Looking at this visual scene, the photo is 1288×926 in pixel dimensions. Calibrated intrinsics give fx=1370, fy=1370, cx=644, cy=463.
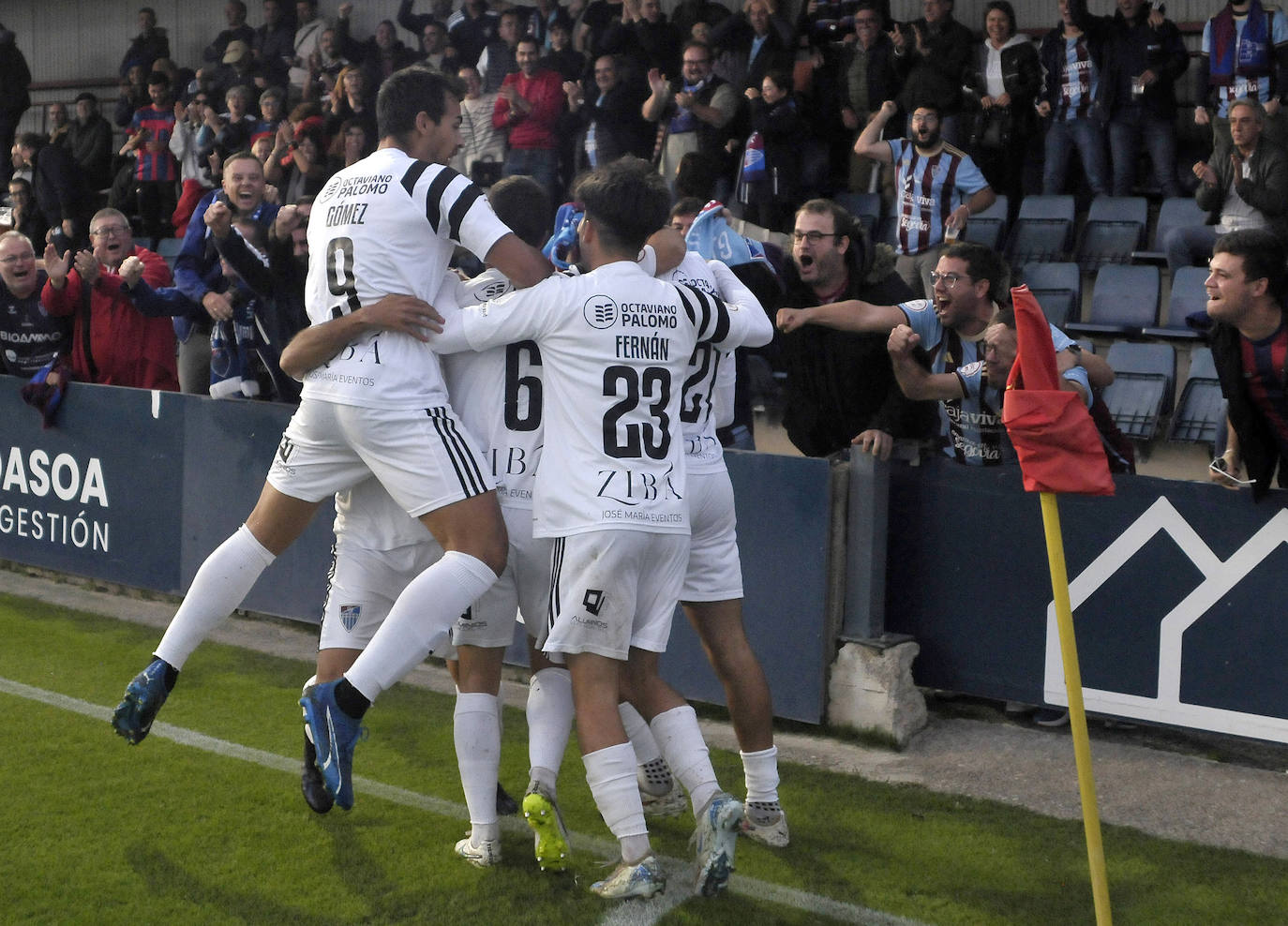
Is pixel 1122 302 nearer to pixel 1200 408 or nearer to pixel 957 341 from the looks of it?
pixel 1200 408

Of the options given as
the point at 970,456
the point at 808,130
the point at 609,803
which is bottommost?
the point at 609,803

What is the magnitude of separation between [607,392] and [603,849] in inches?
55.4

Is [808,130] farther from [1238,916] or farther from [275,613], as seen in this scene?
[1238,916]

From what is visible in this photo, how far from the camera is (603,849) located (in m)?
4.04

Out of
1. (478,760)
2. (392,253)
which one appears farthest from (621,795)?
(392,253)

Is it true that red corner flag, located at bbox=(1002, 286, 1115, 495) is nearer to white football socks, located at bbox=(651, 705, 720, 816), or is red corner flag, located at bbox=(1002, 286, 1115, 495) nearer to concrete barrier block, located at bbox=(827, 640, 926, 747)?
white football socks, located at bbox=(651, 705, 720, 816)

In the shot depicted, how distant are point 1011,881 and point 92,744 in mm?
3188

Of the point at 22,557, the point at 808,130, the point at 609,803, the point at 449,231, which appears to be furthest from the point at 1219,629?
the point at 22,557

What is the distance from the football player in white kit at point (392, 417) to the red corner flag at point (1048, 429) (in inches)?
53.2

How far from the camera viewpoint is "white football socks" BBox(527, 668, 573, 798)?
3.74 metres

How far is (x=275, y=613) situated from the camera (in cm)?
685

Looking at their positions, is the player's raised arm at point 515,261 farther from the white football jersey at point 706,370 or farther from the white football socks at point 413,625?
the white football socks at point 413,625

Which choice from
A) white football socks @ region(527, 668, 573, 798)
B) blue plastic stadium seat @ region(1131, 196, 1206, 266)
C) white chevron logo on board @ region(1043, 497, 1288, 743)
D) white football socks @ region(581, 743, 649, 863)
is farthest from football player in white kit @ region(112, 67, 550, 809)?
blue plastic stadium seat @ region(1131, 196, 1206, 266)

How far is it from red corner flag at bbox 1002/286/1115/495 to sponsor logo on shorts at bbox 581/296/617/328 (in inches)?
40.0
